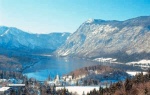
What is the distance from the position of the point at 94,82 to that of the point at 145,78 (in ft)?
196

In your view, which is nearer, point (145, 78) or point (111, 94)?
point (111, 94)

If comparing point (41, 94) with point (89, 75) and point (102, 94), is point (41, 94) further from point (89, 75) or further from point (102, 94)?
point (89, 75)

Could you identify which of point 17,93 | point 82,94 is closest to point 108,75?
point 82,94

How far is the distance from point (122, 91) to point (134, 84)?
22.0 feet

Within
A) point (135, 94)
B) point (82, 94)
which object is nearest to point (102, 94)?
point (135, 94)

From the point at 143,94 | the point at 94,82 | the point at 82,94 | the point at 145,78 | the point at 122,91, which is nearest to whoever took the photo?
the point at 143,94

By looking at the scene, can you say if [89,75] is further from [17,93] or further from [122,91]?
[122,91]

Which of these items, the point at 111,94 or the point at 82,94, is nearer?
the point at 111,94

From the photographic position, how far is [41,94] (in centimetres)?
11750

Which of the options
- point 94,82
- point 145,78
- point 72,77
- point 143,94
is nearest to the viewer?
point 143,94

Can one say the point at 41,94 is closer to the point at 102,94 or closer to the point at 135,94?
the point at 102,94

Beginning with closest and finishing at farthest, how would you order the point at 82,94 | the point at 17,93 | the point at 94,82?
the point at 17,93 → the point at 82,94 → the point at 94,82

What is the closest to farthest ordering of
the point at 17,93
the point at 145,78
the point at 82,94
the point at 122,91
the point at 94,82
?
the point at 122,91 → the point at 145,78 → the point at 17,93 → the point at 82,94 → the point at 94,82

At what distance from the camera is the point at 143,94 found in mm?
82562
